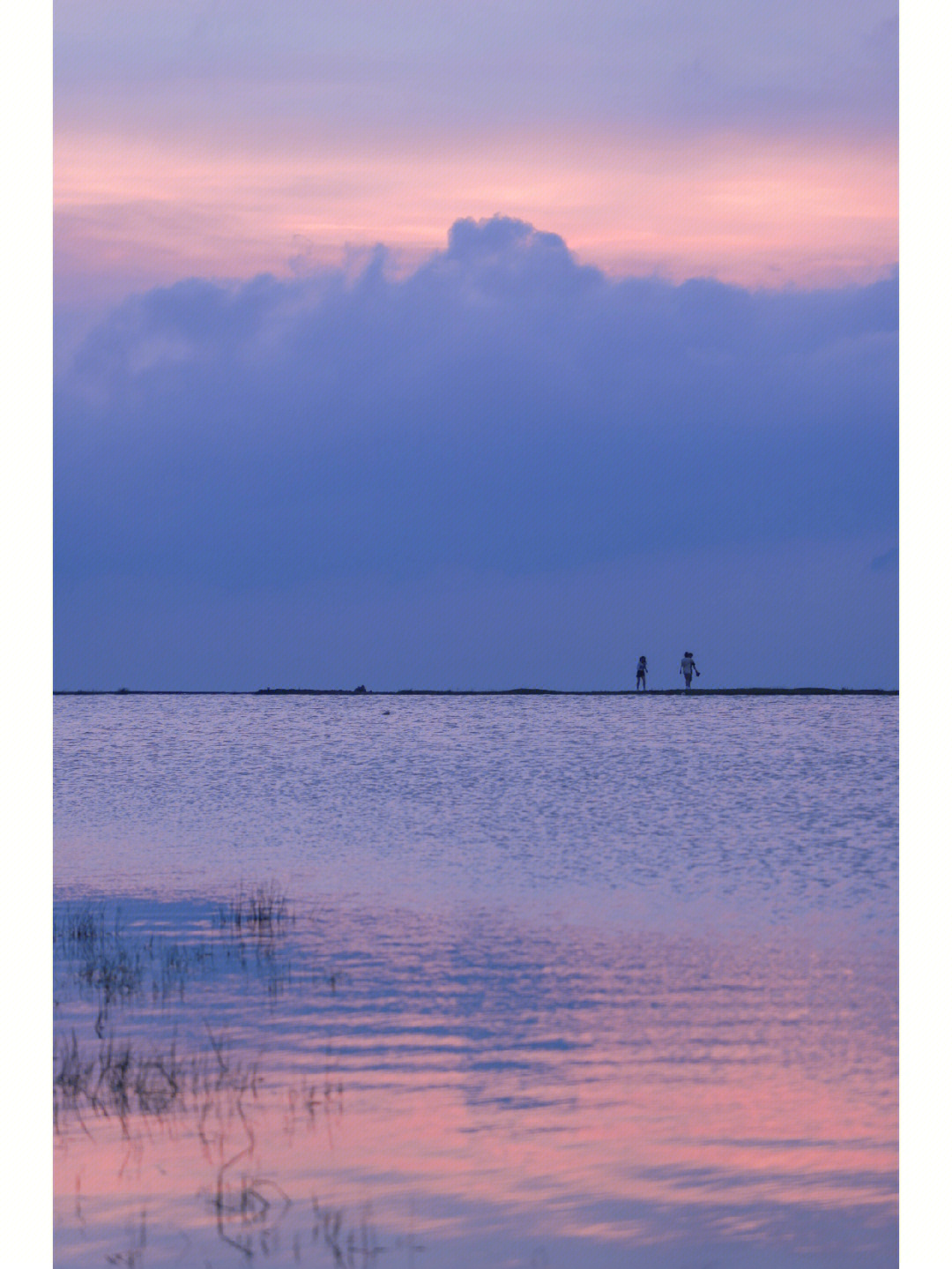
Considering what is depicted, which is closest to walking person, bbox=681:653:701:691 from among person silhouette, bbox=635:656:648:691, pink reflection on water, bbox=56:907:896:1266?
person silhouette, bbox=635:656:648:691

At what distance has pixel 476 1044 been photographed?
12.4 meters

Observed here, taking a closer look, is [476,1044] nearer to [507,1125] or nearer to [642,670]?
[507,1125]

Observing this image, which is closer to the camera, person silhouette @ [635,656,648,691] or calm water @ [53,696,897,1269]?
calm water @ [53,696,897,1269]

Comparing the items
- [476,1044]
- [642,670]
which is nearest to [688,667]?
[642,670]

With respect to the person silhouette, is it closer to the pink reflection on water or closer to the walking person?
the walking person

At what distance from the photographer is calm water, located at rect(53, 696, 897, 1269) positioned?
30.6ft

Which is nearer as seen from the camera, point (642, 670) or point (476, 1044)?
point (476, 1044)

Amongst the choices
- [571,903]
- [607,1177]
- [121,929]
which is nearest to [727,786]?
[571,903]

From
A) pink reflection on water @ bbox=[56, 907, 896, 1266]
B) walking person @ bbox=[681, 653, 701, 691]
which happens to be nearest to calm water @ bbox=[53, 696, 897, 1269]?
pink reflection on water @ bbox=[56, 907, 896, 1266]

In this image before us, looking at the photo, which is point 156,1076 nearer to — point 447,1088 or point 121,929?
point 447,1088

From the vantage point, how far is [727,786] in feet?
122

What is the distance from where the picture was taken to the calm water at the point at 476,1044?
30.6 ft

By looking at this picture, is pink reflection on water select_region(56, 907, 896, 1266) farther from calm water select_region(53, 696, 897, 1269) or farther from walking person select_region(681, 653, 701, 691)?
walking person select_region(681, 653, 701, 691)
